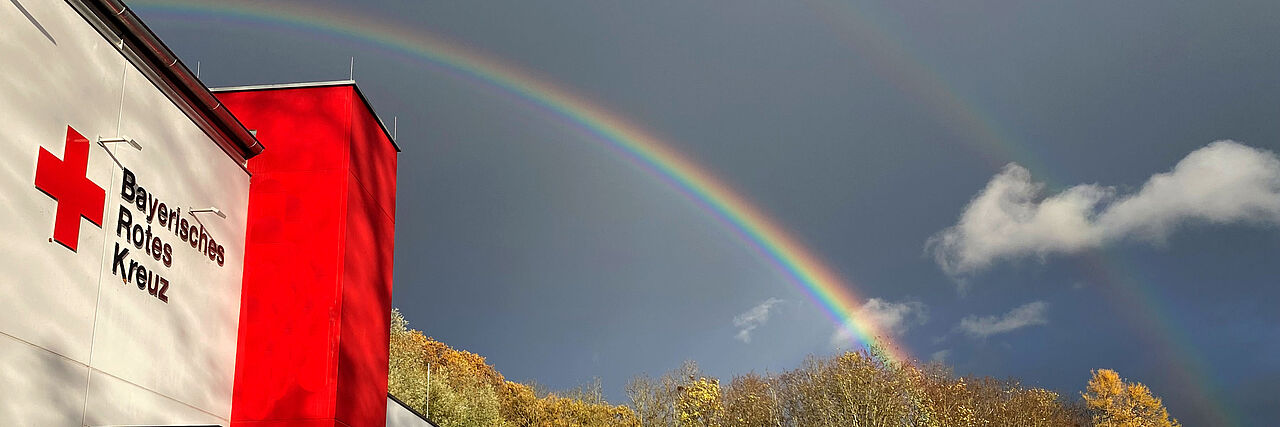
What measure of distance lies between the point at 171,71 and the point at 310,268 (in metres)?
3.70

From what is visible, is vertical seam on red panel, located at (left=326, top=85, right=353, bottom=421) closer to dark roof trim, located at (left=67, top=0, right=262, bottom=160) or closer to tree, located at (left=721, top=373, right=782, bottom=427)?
dark roof trim, located at (left=67, top=0, right=262, bottom=160)

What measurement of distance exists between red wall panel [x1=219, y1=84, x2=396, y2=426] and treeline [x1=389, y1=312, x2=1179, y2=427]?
2528 centimetres

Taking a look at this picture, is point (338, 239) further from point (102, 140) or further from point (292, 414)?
point (102, 140)

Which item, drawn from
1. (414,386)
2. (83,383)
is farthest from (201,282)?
(414,386)

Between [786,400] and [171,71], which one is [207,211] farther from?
[786,400]

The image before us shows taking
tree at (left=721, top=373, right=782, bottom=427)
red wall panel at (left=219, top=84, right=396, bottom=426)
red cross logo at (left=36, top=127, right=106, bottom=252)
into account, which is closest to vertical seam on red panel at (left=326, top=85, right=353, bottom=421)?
red wall panel at (left=219, top=84, right=396, bottom=426)

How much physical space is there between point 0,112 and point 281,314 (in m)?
6.06

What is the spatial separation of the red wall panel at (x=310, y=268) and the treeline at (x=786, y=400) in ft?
83.0

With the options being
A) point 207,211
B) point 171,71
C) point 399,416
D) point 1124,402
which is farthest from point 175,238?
point 1124,402

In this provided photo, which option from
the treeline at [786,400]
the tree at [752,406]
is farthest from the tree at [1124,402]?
the tree at [752,406]

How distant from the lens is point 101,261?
11.2 metres

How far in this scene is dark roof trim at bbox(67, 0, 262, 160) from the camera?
11375mm

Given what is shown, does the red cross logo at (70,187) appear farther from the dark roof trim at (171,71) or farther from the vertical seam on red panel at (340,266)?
the vertical seam on red panel at (340,266)

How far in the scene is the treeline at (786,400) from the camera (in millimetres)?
44188
